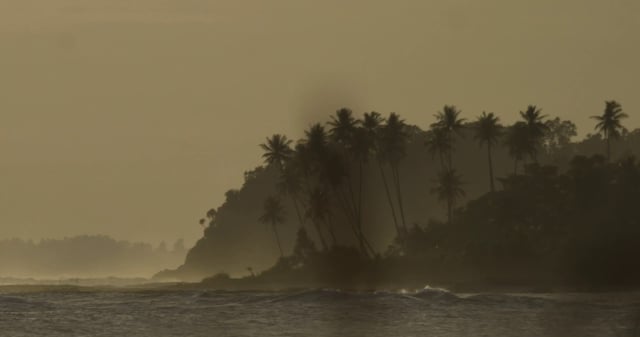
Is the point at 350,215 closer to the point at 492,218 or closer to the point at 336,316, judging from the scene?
the point at 492,218

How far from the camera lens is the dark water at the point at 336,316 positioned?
7512 cm

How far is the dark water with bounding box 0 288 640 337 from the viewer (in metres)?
75.1

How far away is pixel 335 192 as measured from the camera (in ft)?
514

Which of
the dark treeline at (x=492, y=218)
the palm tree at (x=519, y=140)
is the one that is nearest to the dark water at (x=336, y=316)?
the dark treeline at (x=492, y=218)

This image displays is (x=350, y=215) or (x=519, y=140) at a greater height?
(x=519, y=140)

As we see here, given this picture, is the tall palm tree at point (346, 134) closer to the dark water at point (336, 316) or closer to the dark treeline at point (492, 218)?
the dark treeline at point (492, 218)

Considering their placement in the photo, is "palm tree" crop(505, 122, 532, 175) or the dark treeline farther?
"palm tree" crop(505, 122, 532, 175)

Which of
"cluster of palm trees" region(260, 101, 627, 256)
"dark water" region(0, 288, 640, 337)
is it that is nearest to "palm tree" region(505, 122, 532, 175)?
"cluster of palm trees" region(260, 101, 627, 256)

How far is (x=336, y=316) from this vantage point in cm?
8731

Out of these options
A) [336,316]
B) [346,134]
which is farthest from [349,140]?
[336,316]

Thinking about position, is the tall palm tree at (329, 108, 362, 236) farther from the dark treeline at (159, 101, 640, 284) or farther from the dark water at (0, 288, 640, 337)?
the dark water at (0, 288, 640, 337)

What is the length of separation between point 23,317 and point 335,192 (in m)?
65.7

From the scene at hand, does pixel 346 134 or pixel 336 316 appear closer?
pixel 336 316

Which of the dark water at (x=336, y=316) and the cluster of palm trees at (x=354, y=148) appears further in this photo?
the cluster of palm trees at (x=354, y=148)
